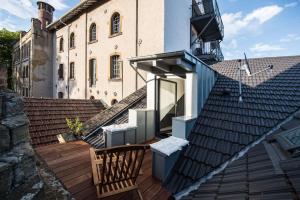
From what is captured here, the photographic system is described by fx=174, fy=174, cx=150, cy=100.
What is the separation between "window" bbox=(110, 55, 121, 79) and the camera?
11.3 m

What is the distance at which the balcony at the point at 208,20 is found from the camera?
10256mm

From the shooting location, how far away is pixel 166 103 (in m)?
6.25

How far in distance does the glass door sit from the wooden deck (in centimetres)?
164

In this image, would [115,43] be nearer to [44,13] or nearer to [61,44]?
[61,44]

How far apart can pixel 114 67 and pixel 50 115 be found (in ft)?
16.4

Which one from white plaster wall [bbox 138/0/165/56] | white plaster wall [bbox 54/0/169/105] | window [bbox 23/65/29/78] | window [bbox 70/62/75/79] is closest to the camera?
white plaster wall [bbox 138/0/165/56]

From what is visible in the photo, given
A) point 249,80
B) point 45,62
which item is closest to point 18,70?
point 45,62

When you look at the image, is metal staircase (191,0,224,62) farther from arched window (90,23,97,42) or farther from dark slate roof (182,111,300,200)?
dark slate roof (182,111,300,200)

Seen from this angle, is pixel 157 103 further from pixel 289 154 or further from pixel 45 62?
pixel 45 62

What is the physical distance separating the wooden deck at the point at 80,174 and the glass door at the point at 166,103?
1643mm

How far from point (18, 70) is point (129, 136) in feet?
87.3

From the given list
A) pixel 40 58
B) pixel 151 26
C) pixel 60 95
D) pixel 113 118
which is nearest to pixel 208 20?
pixel 151 26

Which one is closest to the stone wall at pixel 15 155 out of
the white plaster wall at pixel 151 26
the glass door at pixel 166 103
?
the glass door at pixel 166 103

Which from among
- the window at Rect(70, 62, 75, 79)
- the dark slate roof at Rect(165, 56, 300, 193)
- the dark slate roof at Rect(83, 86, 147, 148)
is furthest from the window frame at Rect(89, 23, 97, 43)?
the dark slate roof at Rect(165, 56, 300, 193)
